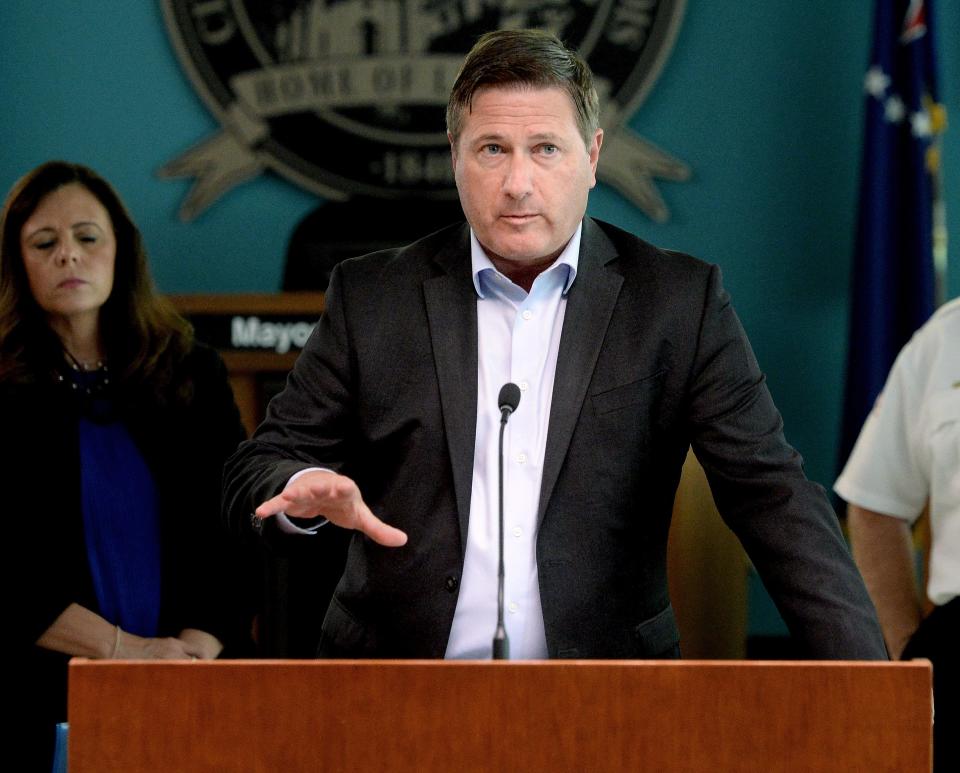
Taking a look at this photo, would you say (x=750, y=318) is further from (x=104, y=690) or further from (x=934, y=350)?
(x=104, y=690)

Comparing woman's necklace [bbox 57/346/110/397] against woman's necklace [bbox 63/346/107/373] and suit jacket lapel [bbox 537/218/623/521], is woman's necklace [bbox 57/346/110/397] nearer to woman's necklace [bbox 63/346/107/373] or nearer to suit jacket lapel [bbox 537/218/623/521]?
woman's necklace [bbox 63/346/107/373]

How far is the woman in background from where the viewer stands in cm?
264

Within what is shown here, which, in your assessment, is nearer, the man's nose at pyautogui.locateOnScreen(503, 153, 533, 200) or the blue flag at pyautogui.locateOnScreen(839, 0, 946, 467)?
the man's nose at pyautogui.locateOnScreen(503, 153, 533, 200)

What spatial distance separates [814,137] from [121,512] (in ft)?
9.35

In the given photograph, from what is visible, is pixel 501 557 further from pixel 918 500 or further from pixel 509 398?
pixel 918 500

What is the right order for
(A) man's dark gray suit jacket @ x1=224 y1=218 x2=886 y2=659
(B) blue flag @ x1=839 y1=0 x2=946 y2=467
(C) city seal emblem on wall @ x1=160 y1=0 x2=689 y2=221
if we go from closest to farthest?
(A) man's dark gray suit jacket @ x1=224 y1=218 x2=886 y2=659 → (B) blue flag @ x1=839 y1=0 x2=946 y2=467 → (C) city seal emblem on wall @ x1=160 y1=0 x2=689 y2=221

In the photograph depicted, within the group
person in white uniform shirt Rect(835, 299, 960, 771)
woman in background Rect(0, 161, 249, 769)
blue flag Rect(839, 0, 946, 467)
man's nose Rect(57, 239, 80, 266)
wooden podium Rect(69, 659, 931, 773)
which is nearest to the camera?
wooden podium Rect(69, 659, 931, 773)

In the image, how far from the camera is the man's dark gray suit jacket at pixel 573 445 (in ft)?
5.89

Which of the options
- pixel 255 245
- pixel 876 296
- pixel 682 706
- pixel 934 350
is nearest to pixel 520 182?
pixel 682 706

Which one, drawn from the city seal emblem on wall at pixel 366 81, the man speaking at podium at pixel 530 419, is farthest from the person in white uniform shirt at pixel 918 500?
the city seal emblem on wall at pixel 366 81

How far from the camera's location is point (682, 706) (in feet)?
4.15

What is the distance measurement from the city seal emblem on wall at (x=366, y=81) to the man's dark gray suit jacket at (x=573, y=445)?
2564 mm

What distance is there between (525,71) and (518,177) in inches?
6.0

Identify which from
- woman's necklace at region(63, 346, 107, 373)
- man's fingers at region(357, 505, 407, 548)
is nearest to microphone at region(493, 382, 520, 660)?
man's fingers at region(357, 505, 407, 548)
